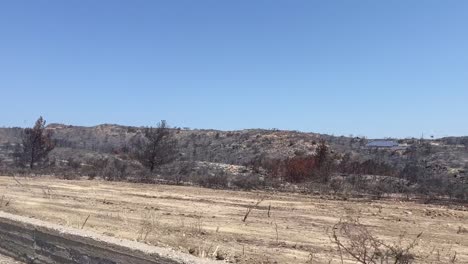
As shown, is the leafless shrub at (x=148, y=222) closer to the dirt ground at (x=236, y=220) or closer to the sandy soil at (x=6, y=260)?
the dirt ground at (x=236, y=220)

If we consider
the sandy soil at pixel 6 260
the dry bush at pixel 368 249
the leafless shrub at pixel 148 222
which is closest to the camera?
the dry bush at pixel 368 249

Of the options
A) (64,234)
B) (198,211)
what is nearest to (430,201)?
(198,211)

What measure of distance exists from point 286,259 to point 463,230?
7387mm

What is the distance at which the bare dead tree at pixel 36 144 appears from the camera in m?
44.3

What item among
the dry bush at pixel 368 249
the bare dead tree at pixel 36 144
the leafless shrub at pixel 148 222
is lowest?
the leafless shrub at pixel 148 222

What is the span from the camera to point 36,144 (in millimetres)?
44406

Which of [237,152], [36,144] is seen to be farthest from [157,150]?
[237,152]

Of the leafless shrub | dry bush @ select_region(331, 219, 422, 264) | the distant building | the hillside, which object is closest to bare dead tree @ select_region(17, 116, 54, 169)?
the hillside

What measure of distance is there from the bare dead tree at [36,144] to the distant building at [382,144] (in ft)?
109

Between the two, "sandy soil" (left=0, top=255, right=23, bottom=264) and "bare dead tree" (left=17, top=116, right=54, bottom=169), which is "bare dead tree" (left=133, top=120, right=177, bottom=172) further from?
"sandy soil" (left=0, top=255, right=23, bottom=264)

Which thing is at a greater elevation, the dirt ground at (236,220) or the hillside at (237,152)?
the hillside at (237,152)

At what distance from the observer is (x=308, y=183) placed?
32.5m

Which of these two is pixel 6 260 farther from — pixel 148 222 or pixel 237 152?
pixel 237 152

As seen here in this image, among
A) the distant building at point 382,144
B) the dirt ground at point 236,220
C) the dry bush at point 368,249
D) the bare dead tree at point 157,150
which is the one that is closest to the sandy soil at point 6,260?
the dirt ground at point 236,220
